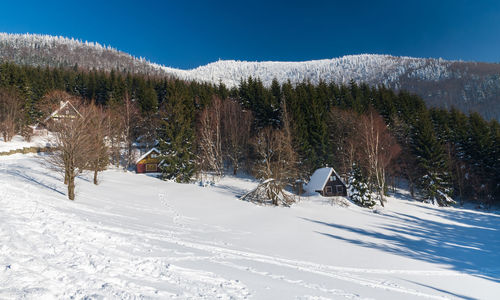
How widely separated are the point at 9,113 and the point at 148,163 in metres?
24.7

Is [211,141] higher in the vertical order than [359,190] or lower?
higher

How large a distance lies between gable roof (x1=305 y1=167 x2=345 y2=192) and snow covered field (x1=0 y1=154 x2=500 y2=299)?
1107 cm

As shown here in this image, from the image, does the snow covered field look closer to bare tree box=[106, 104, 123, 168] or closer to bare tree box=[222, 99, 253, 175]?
bare tree box=[106, 104, 123, 168]

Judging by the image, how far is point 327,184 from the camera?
1436 inches

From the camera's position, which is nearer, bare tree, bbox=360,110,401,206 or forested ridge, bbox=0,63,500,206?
bare tree, bbox=360,110,401,206

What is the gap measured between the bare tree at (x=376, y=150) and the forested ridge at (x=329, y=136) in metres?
0.21

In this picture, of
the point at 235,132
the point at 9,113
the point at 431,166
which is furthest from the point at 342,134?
the point at 9,113

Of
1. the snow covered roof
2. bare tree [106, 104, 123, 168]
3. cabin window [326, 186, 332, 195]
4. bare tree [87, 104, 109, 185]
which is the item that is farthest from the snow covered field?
bare tree [106, 104, 123, 168]

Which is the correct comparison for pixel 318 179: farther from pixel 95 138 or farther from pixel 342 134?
pixel 95 138

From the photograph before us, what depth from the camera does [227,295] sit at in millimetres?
6672

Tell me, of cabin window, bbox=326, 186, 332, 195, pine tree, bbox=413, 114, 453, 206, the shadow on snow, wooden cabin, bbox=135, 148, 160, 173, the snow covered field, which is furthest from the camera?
wooden cabin, bbox=135, 148, 160, 173

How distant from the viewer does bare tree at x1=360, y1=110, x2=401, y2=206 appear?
32.6m

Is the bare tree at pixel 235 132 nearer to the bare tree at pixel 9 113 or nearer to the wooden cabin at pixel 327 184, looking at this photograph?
the wooden cabin at pixel 327 184

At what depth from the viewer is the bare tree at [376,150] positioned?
32.6m
